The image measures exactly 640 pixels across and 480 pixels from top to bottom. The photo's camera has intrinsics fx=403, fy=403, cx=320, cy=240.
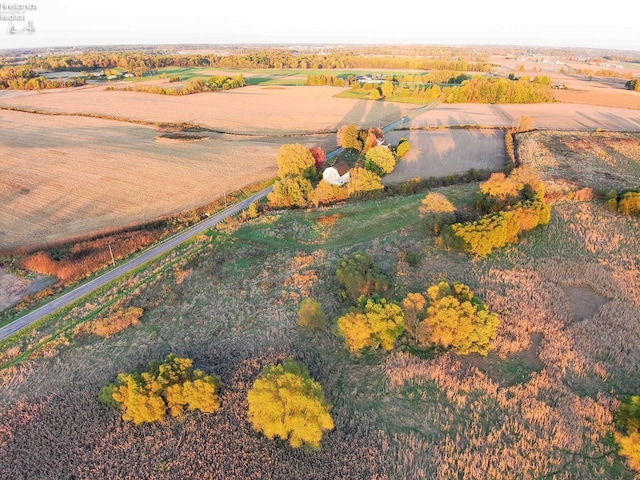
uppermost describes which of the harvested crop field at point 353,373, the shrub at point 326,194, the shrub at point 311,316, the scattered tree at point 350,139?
the scattered tree at point 350,139

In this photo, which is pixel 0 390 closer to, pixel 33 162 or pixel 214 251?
pixel 214 251

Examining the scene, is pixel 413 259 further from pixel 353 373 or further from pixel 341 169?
pixel 341 169

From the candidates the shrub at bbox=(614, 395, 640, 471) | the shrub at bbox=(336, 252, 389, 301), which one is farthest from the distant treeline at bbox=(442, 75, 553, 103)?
the shrub at bbox=(614, 395, 640, 471)

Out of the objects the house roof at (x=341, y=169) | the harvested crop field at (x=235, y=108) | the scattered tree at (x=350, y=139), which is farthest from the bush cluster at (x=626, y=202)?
the harvested crop field at (x=235, y=108)

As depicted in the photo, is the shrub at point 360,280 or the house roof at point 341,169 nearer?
the shrub at point 360,280

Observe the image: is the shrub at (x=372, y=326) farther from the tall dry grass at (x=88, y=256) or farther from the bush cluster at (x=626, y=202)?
the bush cluster at (x=626, y=202)

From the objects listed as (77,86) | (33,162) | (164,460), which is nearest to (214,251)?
(164,460)

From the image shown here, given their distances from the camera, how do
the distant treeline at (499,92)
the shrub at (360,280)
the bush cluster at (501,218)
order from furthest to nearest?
the distant treeline at (499,92) < the bush cluster at (501,218) < the shrub at (360,280)
